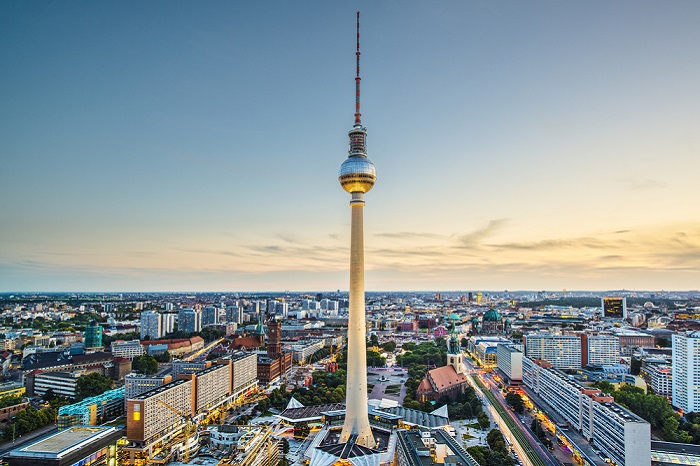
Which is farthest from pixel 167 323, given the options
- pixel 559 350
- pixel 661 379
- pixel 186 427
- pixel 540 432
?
pixel 661 379

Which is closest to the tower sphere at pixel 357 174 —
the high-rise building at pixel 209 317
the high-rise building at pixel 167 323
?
the high-rise building at pixel 167 323

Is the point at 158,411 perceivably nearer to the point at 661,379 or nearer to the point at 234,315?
the point at 661,379

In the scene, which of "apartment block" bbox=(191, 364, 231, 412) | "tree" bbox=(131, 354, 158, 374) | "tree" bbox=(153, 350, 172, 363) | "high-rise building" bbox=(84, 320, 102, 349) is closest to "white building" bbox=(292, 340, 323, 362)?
"tree" bbox=(153, 350, 172, 363)

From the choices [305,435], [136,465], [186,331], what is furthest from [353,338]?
[186,331]

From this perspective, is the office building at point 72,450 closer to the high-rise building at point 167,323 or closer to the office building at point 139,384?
the office building at point 139,384

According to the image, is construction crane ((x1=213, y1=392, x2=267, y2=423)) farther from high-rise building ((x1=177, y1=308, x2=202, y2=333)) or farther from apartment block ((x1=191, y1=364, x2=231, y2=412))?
high-rise building ((x1=177, y1=308, x2=202, y2=333))

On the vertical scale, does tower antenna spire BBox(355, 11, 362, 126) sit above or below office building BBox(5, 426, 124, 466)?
above
